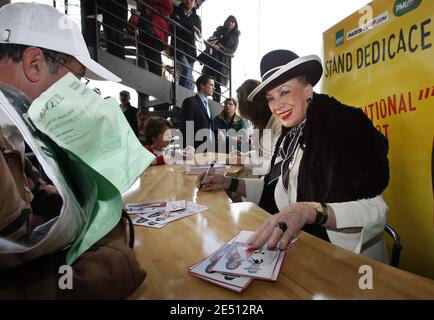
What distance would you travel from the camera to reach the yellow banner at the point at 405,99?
1.44m

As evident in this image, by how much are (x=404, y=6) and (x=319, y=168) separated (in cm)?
103

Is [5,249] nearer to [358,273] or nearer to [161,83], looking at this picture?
[358,273]

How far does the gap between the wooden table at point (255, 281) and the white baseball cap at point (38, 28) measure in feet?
2.05

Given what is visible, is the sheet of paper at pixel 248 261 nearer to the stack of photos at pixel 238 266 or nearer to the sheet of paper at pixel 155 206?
the stack of photos at pixel 238 266

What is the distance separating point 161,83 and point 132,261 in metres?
4.71

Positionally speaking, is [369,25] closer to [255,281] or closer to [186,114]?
[255,281]

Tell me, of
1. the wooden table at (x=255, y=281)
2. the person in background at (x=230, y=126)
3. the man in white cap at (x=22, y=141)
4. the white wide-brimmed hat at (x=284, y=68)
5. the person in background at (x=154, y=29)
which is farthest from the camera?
the person in background at (x=154, y=29)

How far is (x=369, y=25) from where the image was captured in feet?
5.98

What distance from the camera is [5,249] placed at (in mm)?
449

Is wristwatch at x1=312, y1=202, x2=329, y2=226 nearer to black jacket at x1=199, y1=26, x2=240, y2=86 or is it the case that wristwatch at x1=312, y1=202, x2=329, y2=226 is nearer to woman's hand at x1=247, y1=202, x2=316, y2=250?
woman's hand at x1=247, y1=202, x2=316, y2=250

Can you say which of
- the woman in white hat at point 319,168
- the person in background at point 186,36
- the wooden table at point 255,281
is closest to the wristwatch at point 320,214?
the woman in white hat at point 319,168

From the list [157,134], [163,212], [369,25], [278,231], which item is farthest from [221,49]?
[278,231]

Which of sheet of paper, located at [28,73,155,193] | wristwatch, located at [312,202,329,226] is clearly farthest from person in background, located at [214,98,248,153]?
sheet of paper, located at [28,73,155,193]

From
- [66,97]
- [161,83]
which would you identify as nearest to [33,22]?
[66,97]
